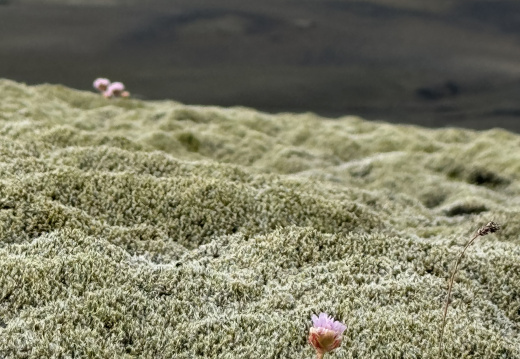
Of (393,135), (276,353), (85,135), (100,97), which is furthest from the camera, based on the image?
(100,97)

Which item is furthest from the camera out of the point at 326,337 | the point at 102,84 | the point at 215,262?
the point at 102,84

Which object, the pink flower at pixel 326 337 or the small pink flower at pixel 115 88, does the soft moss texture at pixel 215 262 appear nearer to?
the pink flower at pixel 326 337

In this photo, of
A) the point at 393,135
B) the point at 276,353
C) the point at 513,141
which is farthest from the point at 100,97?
the point at 276,353

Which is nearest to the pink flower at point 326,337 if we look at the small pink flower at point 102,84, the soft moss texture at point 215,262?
the soft moss texture at point 215,262

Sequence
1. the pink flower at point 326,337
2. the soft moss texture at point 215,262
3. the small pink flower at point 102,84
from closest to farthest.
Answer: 1. the pink flower at point 326,337
2. the soft moss texture at point 215,262
3. the small pink flower at point 102,84

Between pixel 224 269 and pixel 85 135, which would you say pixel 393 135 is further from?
pixel 224 269

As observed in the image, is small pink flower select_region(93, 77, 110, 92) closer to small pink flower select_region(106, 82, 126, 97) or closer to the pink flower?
small pink flower select_region(106, 82, 126, 97)

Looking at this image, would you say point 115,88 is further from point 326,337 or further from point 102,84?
point 326,337

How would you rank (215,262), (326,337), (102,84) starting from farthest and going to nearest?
(102,84) → (215,262) → (326,337)

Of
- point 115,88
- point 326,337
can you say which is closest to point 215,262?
point 326,337
